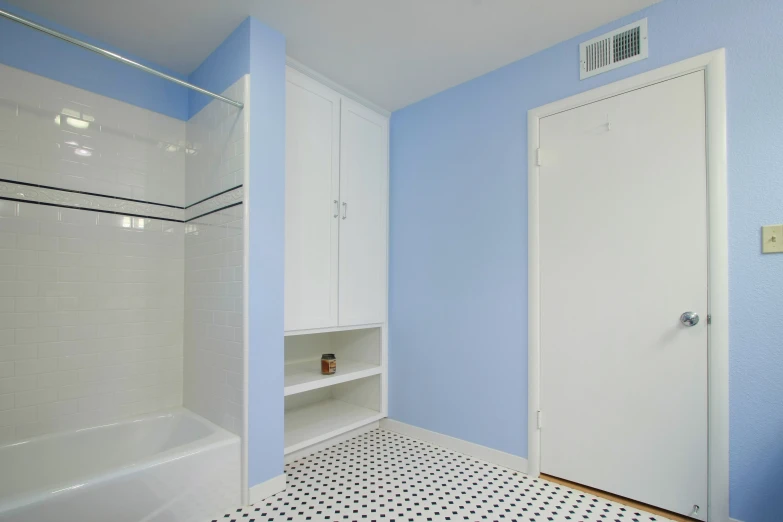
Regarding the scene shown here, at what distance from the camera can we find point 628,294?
180 centimetres

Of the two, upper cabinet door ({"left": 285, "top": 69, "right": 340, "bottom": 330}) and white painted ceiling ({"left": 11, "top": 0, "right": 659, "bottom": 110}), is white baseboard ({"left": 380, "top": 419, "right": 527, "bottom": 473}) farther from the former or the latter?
white painted ceiling ({"left": 11, "top": 0, "right": 659, "bottom": 110})

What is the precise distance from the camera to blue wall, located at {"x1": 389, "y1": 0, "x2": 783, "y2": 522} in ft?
4.87

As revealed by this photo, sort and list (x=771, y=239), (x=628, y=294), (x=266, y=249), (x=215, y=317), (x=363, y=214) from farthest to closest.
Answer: (x=363, y=214) → (x=215, y=317) → (x=266, y=249) → (x=628, y=294) → (x=771, y=239)

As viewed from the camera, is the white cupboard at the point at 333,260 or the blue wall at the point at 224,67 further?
the white cupboard at the point at 333,260

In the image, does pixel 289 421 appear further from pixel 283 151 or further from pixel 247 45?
pixel 247 45

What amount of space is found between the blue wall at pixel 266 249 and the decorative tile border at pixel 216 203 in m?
0.08

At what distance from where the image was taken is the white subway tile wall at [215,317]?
6.07 feet

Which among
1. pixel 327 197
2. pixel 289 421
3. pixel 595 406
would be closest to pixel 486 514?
pixel 595 406

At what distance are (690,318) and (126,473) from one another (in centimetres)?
232

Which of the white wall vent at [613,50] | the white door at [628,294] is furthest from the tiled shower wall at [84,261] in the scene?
the white wall vent at [613,50]

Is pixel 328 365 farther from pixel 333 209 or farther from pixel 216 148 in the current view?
pixel 216 148

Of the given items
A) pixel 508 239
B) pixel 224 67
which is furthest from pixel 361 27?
pixel 508 239

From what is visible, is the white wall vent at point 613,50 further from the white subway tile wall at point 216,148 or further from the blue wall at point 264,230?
the white subway tile wall at point 216,148

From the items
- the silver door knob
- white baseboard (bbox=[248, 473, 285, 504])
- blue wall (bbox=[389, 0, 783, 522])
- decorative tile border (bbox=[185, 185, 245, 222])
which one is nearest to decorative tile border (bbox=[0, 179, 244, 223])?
decorative tile border (bbox=[185, 185, 245, 222])
